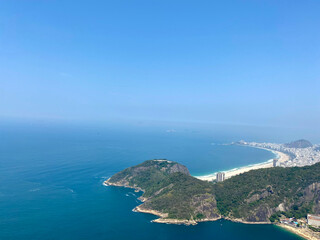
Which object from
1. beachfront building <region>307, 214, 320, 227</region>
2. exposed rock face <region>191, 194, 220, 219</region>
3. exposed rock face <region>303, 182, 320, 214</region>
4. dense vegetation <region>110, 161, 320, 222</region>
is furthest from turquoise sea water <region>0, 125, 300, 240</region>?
exposed rock face <region>303, 182, 320, 214</region>

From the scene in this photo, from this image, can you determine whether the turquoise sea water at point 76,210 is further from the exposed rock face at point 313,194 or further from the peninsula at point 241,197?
the exposed rock face at point 313,194

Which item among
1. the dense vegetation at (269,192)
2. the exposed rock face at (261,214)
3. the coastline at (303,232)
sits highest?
the dense vegetation at (269,192)

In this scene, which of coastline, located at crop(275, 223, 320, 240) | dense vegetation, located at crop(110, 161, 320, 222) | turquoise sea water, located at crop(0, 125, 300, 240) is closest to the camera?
turquoise sea water, located at crop(0, 125, 300, 240)

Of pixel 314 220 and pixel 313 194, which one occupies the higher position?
pixel 313 194

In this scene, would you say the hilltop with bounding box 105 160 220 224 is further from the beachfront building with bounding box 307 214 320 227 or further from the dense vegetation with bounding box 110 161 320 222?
the beachfront building with bounding box 307 214 320 227

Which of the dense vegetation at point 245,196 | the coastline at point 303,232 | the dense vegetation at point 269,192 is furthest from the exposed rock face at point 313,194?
the coastline at point 303,232

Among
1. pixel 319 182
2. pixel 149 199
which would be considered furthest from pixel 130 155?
pixel 319 182

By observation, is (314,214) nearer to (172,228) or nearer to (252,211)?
(252,211)

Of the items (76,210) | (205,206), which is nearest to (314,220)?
(205,206)

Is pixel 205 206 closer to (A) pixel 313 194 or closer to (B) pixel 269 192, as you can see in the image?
(B) pixel 269 192
